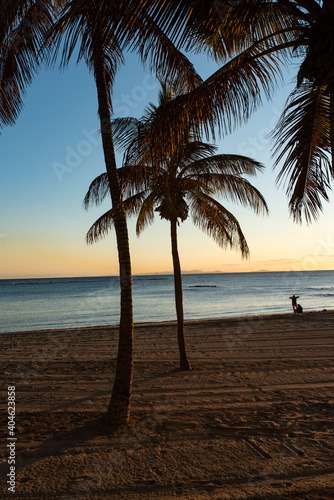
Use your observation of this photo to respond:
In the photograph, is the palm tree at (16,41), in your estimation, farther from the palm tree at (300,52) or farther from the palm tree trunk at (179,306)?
the palm tree trunk at (179,306)

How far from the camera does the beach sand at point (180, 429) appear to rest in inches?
135

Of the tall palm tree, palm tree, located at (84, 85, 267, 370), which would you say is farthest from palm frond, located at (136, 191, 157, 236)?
the tall palm tree

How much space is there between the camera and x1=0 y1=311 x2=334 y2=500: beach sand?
3424mm

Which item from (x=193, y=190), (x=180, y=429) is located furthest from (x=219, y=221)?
(x=180, y=429)

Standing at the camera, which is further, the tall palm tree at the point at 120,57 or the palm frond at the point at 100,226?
the palm frond at the point at 100,226

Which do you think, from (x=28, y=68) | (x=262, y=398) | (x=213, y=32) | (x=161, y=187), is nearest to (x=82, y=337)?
(x=161, y=187)

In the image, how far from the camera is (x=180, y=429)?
15.4 feet

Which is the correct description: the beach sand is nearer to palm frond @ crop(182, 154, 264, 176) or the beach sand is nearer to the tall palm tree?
the tall palm tree

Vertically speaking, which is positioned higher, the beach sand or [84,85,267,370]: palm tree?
[84,85,267,370]: palm tree

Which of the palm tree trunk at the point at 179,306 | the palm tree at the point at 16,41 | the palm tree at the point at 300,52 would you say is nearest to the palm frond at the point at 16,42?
the palm tree at the point at 16,41

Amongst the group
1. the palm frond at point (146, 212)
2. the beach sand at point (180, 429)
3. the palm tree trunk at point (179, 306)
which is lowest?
the beach sand at point (180, 429)

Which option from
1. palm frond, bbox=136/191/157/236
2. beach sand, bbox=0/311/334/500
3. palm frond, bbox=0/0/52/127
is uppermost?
palm frond, bbox=0/0/52/127

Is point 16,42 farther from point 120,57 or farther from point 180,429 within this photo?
point 180,429

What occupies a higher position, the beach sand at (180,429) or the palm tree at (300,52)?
the palm tree at (300,52)
